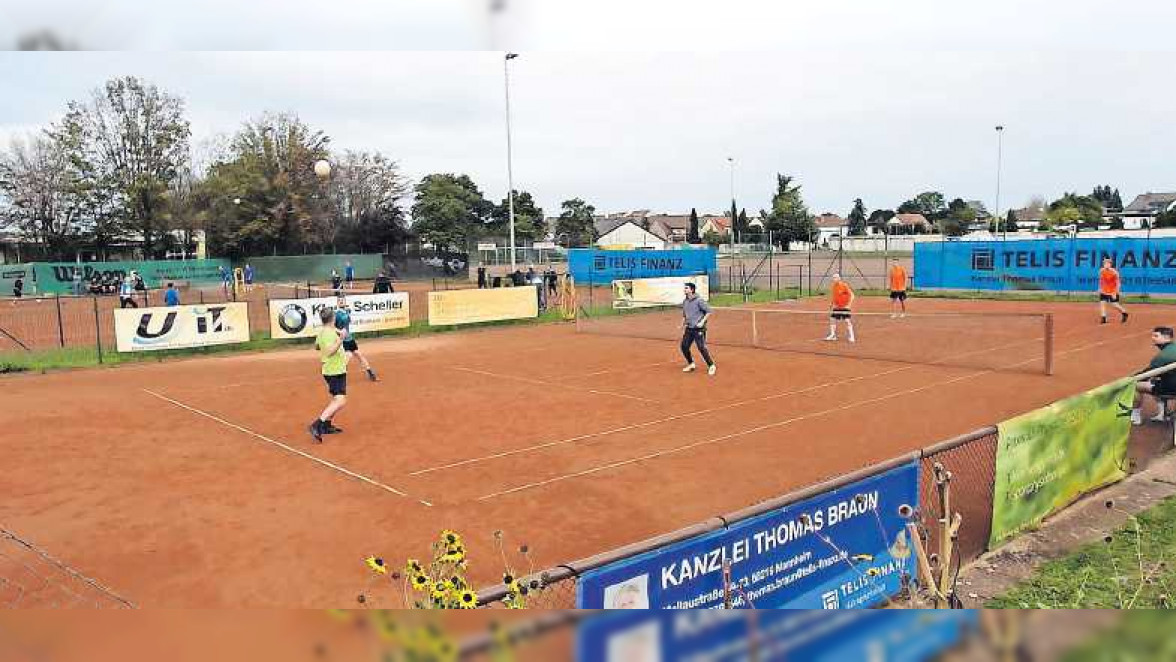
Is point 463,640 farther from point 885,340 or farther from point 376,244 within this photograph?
point 376,244

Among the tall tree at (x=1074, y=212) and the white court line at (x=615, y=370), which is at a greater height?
the tall tree at (x=1074, y=212)

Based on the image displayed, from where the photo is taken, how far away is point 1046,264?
34688mm

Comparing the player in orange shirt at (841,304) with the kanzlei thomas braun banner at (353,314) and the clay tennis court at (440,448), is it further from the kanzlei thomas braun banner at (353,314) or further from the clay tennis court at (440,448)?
the kanzlei thomas braun banner at (353,314)

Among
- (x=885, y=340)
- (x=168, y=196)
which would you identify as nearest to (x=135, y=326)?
(x=885, y=340)

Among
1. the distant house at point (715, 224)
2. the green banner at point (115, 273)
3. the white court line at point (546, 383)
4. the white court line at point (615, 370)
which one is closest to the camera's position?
the white court line at point (546, 383)

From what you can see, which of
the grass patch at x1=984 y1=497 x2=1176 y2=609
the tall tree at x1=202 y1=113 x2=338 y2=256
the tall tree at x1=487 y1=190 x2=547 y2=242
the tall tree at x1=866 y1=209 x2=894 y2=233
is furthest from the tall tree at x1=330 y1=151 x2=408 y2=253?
the tall tree at x1=866 y1=209 x2=894 y2=233

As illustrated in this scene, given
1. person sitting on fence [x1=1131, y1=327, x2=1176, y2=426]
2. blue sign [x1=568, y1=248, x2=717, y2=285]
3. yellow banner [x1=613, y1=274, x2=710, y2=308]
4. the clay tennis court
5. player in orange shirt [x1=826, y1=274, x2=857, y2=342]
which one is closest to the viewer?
the clay tennis court

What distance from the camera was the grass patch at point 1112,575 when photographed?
6.09 m

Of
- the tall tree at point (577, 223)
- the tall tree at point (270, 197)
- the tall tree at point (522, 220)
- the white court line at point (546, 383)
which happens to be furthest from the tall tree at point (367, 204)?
the white court line at point (546, 383)

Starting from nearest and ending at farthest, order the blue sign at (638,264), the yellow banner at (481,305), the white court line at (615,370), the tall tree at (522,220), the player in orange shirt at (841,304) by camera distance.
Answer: the white court line at (615,370) < the player in orange shirt at (841,304) < the yellow banner at (481,305) < the blue sign at (638,264) < the tall tree at (522,220)

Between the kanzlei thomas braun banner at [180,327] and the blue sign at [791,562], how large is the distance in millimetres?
21086

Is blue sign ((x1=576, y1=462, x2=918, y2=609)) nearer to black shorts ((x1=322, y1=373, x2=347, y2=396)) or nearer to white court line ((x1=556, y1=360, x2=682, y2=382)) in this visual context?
black shorts ((x1=322, y1=373, x2=347, y2=396))

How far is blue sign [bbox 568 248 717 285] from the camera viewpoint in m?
43.4

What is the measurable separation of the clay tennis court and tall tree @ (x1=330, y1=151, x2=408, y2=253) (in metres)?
48.1
